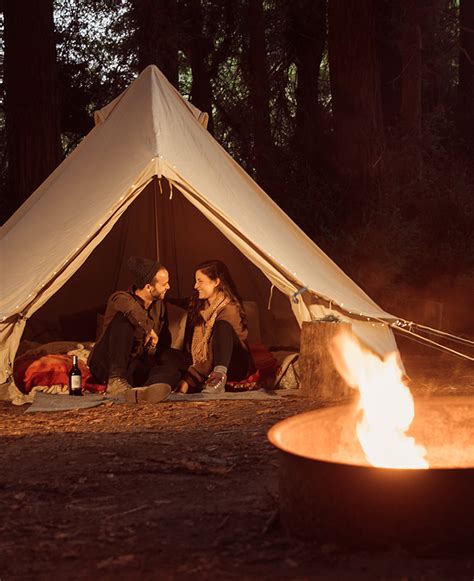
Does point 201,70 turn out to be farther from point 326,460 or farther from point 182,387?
point 326,460

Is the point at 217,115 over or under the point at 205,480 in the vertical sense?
over

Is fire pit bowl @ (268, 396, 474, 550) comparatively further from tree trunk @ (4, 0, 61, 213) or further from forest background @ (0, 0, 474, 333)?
tree trunk @ (4, 0, 61, 213)

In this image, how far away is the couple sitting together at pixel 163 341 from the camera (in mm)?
5938

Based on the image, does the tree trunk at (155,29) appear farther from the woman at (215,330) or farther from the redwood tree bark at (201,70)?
the woman at (215,330)

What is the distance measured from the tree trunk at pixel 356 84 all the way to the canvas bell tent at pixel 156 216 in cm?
283

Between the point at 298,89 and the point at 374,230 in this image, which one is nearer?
the point at 374,230

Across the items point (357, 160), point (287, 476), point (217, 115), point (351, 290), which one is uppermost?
point (217, 115)

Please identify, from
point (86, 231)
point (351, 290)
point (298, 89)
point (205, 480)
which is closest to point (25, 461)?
point (205, 480)

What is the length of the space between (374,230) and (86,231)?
4738mm

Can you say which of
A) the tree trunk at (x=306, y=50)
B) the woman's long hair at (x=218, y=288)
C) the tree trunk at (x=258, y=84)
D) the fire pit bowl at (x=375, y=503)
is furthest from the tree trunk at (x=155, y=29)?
the fire pit bowl at (x=375, y=503)

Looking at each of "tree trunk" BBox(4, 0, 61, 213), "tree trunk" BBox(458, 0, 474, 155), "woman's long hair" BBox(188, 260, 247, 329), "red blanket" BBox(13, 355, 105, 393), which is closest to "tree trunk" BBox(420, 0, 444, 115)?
"tree trunk" BBox(458, 0, 474, 155)

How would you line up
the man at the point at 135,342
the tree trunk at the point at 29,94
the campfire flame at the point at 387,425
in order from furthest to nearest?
the tree trunk at the point at 29,94, the man at the point at 135,342, the campfire flame at the point at 387,425

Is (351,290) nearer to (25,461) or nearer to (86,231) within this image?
(86,231)

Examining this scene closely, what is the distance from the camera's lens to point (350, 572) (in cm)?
279
